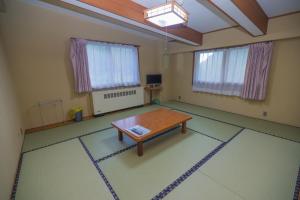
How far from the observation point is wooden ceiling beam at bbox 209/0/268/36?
188 centimetres

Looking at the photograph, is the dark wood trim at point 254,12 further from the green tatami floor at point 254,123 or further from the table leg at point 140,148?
the table leg at point 140,148

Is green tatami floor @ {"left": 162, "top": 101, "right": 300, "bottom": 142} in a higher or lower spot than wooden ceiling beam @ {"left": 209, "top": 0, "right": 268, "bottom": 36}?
lower

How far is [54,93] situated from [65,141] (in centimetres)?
133

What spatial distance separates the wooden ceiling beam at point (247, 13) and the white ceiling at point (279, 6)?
0.24ft

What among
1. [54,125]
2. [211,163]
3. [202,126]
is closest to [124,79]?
[54,125]

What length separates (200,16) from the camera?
9.43ft

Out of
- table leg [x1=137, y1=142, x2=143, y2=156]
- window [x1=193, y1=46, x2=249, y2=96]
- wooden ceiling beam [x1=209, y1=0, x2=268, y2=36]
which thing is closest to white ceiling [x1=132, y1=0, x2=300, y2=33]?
wooden ceiling beam [x1=209, y1=0, x2=268, y2=36]

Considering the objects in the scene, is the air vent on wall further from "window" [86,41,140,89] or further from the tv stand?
the tv stand

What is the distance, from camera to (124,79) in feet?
13.8

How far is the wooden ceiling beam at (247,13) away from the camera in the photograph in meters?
1.88

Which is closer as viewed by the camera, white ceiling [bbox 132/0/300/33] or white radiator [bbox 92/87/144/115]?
white ceiling [bbox 132/0/300/33]

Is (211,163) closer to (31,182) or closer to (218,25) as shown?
(31,182)

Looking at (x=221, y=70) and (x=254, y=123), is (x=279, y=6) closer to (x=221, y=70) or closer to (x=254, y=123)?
(x=221, y=70)

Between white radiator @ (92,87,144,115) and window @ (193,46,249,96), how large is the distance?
6.42 feet
